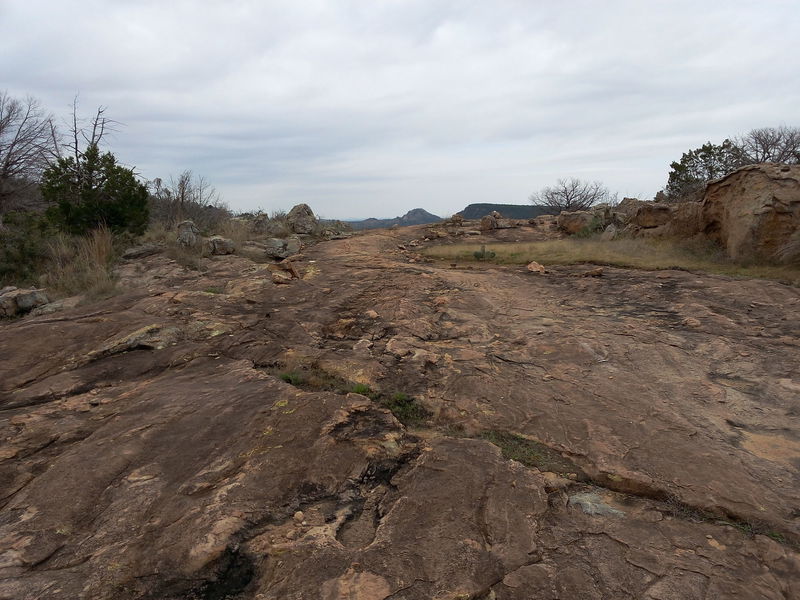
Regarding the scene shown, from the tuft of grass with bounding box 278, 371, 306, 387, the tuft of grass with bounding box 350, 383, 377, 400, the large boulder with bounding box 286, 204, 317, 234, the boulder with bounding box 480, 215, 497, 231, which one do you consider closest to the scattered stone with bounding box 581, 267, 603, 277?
the tuft of grass with bounding box 350, 383, 377, 400

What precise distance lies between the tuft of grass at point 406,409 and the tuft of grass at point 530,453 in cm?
48

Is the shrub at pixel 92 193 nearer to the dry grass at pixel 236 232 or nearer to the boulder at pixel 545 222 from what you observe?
the dry grass at pixel 236 232

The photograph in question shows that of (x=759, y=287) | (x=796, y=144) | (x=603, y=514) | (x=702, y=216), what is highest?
(x=796, y=144)

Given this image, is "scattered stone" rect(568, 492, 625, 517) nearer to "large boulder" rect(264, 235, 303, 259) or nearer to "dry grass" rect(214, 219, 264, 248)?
"large boulder" rect(264, 235, 303, 259)

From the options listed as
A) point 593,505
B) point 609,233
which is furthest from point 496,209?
point 593,505

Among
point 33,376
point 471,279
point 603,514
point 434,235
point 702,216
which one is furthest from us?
point 434,235

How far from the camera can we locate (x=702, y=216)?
31.6ft

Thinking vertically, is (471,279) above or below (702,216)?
below

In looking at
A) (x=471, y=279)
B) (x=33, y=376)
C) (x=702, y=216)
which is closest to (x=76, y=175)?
(x=33, y=376)

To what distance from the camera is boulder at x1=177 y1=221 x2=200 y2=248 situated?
33.0 ft

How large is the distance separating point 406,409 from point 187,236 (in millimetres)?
8998

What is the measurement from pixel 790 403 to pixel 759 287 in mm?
3545

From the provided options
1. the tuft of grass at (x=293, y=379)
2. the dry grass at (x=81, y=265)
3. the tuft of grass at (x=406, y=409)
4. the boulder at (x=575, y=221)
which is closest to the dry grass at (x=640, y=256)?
the boulder at (x=575, y=221)

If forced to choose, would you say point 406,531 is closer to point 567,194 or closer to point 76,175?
point 76,175
